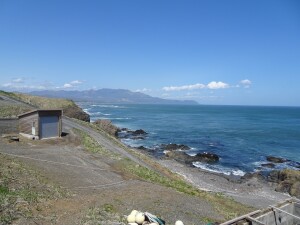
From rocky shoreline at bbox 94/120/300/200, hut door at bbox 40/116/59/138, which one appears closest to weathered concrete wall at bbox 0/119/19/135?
hut door at bbox 40/116/59/138

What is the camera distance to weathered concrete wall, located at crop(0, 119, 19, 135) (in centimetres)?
3831

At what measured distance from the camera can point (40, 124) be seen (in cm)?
3734

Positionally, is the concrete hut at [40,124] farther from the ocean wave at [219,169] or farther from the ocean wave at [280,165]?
the ocean wave at [280,165]

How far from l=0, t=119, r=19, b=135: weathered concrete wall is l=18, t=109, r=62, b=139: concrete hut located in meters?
1.64

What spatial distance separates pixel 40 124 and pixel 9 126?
453 cm

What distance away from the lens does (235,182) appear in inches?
1660

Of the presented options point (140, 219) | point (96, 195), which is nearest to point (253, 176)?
point (96, 195)

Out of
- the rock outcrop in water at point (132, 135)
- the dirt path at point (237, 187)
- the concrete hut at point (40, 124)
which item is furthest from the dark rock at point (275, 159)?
the concrete hut at point (40, 124)

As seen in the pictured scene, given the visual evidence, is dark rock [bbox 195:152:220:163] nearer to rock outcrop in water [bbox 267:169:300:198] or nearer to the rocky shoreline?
the rocky shoreline

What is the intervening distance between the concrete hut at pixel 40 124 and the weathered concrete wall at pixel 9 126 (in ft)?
5.39

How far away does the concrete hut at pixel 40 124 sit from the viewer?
36.9m

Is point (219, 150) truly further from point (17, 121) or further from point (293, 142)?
point (17, 121)

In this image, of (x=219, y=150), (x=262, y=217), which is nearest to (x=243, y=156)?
(x=219, y=150)

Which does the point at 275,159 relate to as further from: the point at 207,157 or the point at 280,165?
the point at 207,157
